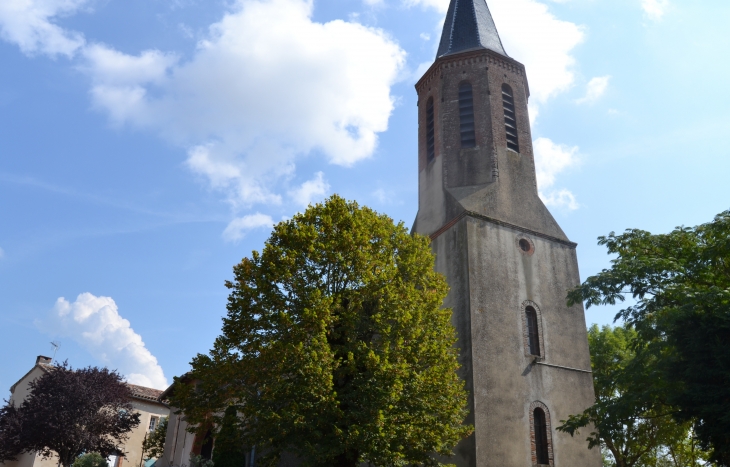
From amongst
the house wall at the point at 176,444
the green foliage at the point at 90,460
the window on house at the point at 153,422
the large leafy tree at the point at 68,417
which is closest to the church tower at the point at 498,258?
the house wall at the point at 176,444

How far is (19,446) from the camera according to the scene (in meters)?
27.9

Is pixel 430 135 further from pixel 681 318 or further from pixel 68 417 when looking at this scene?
pixel 68 417

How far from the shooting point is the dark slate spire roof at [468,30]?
2422 cm

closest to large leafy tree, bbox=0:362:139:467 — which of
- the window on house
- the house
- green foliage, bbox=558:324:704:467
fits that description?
the house

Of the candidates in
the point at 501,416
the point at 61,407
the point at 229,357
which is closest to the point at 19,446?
the point at 61,407

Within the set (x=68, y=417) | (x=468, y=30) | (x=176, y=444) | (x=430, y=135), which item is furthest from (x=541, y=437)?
(x=68, y=417)

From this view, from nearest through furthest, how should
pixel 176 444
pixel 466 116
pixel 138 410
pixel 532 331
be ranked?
pixel 532 331
pixel 466 116
pixel 176 444
pixel 138 410

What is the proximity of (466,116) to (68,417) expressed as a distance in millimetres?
22887

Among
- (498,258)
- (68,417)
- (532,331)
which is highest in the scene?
(498,258)

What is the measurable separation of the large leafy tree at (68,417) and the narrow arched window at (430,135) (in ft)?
64.8

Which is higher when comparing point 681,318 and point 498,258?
point 498,258

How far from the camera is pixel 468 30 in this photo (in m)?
24.9

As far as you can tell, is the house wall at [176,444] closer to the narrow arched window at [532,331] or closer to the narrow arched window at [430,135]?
the narrow arched window at [532,331]

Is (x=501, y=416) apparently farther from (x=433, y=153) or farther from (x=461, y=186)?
(x=433, y=153)
